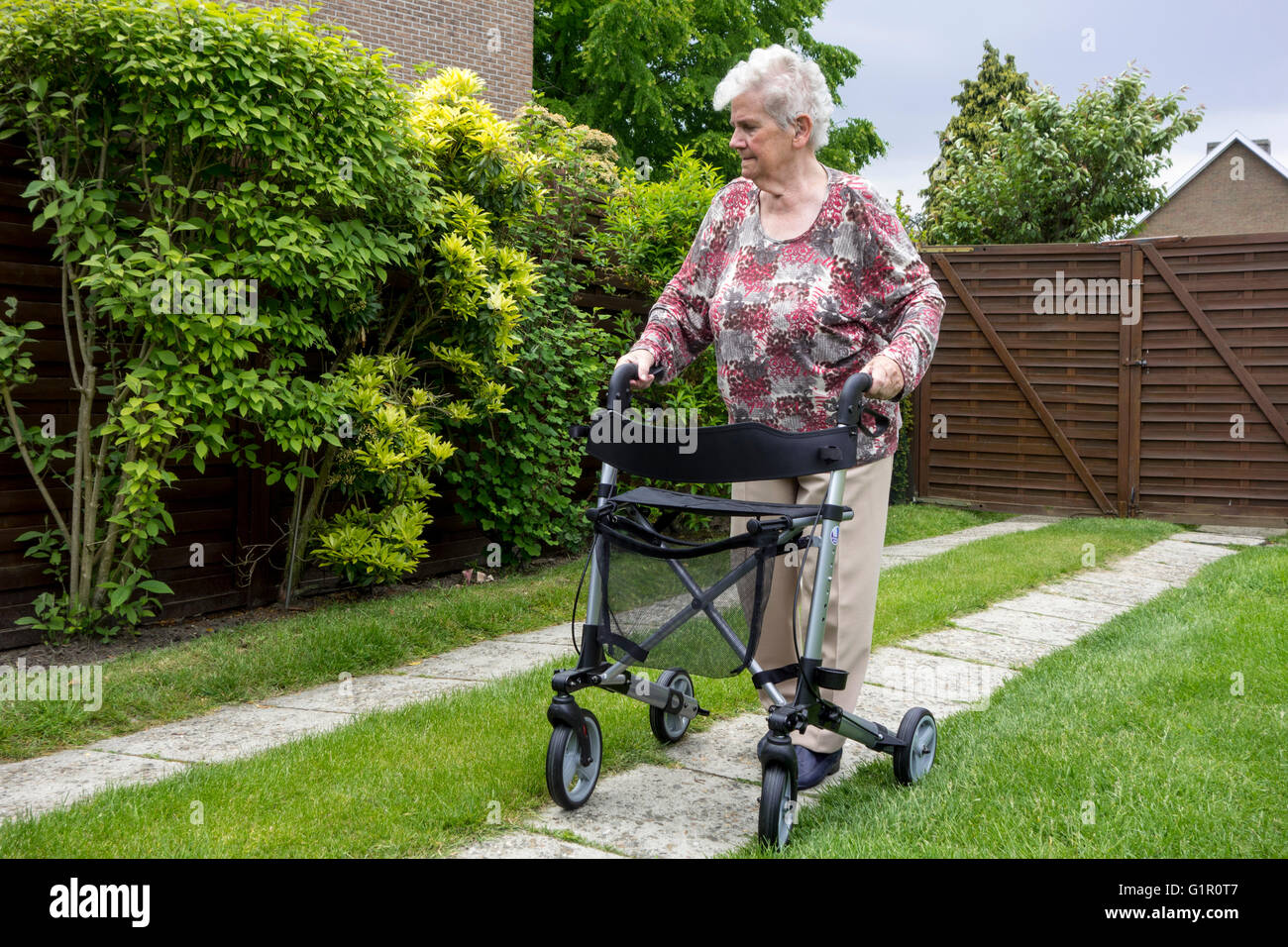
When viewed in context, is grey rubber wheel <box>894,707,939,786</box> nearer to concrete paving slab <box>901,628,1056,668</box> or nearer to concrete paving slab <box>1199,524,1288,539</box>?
concrete paving slab <box>901,628,1056,668</box>

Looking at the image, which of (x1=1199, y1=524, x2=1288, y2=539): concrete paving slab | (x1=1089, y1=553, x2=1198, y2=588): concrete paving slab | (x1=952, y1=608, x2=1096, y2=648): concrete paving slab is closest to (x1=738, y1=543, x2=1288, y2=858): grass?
(x1=952, y1=608, x2=1096, y2=648): concrete paving slab

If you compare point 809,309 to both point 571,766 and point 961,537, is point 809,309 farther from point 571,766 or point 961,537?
point 961,537

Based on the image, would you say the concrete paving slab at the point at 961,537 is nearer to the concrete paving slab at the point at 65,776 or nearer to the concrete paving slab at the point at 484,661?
the concrete paving slab at the point at 484,661

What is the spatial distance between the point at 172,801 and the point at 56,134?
9.45 ft

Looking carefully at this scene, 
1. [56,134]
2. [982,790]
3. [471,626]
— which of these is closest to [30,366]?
[56,134]

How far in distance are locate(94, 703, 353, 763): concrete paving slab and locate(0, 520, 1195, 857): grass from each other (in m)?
0.22

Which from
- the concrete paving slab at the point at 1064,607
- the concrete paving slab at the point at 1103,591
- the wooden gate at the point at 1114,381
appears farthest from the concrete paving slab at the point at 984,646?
the wooden gate at the point at 1114,381

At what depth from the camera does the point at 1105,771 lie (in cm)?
298

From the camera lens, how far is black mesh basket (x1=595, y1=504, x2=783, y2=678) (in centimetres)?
271

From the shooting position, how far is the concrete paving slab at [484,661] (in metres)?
4.41

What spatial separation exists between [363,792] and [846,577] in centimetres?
142

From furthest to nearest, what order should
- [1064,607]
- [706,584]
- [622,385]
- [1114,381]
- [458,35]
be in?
[458,35] < [1114,381] < [1064,607] < [622,385] < [706,584]

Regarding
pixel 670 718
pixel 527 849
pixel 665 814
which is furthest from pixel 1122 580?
pixel 527 849
